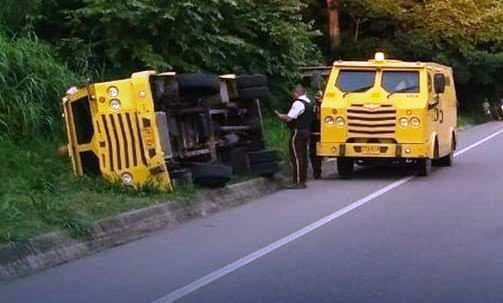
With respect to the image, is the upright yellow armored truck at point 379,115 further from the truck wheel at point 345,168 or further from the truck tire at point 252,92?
the truck tire at point 252,92

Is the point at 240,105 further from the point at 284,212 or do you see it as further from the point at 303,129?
the point at 284,212

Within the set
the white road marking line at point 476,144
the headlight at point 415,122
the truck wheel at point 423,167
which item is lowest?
the white road marking line at point 476,144

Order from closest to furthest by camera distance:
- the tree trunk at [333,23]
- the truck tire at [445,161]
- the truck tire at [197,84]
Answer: the truck tire at [197,84] < the truck tire at [445,161] < the tree trunk at [333,23]

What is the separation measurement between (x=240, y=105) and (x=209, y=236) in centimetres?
683

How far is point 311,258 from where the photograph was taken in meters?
11.1

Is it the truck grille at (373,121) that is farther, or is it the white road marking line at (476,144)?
the white road marking line at (476,144)

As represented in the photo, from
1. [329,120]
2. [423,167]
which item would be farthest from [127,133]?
[423,167]

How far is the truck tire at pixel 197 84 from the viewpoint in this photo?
17.0m

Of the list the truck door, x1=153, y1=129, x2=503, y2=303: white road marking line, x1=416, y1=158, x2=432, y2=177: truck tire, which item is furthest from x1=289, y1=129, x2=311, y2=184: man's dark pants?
the truck door

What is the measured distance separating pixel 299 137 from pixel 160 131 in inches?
166

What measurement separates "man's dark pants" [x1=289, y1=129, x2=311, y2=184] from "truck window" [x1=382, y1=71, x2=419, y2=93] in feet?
8.22

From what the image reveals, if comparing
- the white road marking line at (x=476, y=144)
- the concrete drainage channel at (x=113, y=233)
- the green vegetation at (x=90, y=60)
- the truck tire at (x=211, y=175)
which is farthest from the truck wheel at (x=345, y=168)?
the white road marking line at (x=476, y=144)

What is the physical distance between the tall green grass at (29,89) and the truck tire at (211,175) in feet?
9.90

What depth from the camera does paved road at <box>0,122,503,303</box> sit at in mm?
9289
